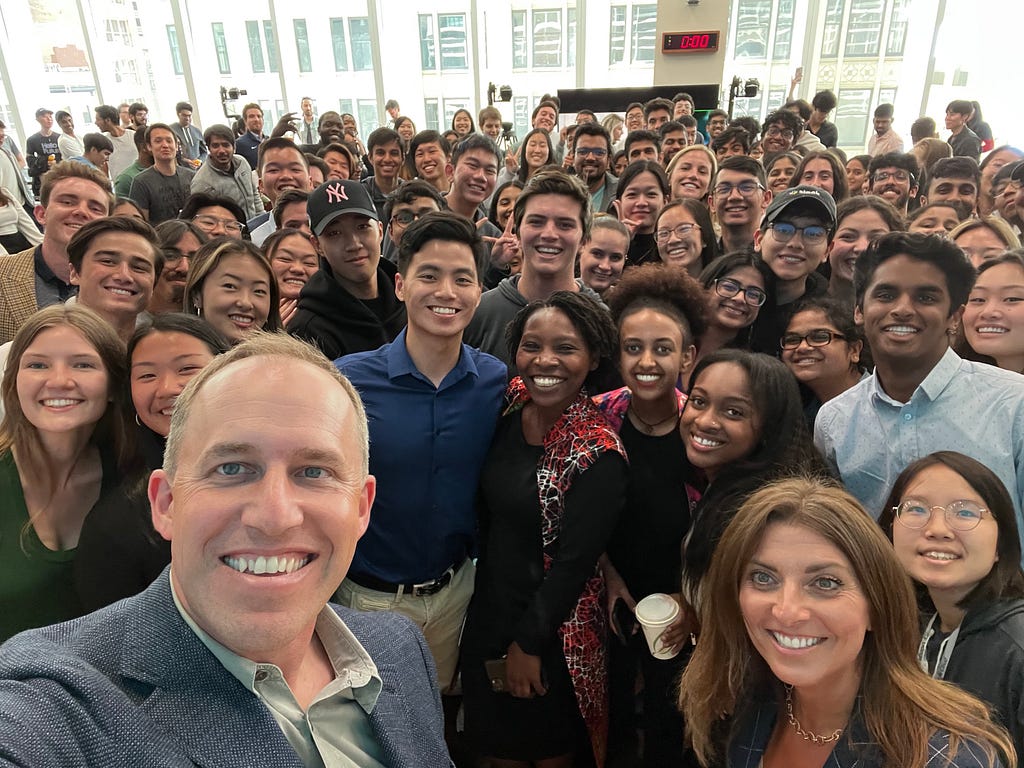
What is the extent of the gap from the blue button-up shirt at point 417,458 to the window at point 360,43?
40.6 feet

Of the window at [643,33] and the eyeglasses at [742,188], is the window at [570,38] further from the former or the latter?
the eyeglasses at [742,188]

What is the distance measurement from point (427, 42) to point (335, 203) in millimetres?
11268

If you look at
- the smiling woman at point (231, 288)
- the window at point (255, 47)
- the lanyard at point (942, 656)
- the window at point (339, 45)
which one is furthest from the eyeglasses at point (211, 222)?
the window at point (255, 47)

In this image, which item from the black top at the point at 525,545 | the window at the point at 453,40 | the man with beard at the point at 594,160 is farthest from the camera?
the window at the point at 453,40

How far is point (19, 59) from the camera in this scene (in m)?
11.7

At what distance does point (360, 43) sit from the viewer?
1234 centimetres

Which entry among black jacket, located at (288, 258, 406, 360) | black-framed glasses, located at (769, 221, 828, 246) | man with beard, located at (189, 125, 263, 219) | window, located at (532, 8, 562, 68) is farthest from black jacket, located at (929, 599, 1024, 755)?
window, located at (532, 8, 562, 68)

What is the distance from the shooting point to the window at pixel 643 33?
36.7 ft

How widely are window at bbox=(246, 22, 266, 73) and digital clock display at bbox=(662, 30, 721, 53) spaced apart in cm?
796

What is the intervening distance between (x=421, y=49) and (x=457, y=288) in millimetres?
12319

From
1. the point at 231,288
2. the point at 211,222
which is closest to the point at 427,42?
the point at 211,222

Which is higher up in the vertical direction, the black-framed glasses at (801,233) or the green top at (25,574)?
the black-framed glasses at (801,233)

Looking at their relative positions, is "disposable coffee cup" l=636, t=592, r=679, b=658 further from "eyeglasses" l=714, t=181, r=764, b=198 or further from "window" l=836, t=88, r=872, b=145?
"window" l=836, t=88, r=872, b=145

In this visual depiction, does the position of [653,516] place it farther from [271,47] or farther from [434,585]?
[271,47]
